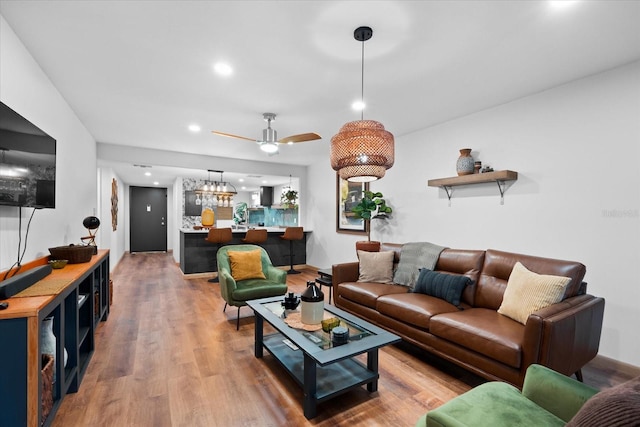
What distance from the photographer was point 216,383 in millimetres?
2260

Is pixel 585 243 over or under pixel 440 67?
under

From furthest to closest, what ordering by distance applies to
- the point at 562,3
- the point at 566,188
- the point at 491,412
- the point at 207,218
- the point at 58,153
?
the point at 207,218
the point at 58,153
the point at 566,188
the point at 562,3
the point at 491,412

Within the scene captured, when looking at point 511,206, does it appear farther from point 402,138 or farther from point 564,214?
point 402,138

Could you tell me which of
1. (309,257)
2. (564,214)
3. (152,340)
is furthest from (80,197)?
(564,214)

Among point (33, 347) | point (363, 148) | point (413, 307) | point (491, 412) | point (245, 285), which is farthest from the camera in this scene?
point (245, 285)

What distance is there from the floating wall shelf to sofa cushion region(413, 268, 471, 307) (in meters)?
1.19

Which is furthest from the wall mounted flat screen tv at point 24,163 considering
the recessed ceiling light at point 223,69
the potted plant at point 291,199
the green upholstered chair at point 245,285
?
the potted plant at point 291,199

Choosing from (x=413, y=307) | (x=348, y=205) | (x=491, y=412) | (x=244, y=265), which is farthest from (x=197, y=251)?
(x=491, y=412)

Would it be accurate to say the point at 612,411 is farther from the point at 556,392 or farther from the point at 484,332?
the point at 484,332

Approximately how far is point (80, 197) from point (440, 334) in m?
4.57

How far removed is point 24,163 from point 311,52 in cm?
212

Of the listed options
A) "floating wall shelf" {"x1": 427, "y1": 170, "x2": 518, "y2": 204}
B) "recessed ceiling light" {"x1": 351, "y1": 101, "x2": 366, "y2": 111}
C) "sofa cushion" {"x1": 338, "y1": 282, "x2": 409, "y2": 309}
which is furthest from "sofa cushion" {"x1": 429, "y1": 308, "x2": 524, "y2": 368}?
"recessed ceiling light" {"x1": 351, "y1": 101, "x2": 366, "y2": 111}

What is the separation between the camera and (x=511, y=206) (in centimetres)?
328

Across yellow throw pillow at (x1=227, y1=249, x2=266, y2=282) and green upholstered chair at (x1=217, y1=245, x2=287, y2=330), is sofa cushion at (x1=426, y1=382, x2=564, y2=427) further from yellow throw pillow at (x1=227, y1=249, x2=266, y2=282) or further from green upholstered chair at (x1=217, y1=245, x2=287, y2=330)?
yellow throw pillow at (x1=227, y1=249, x2=266, y2=282)
